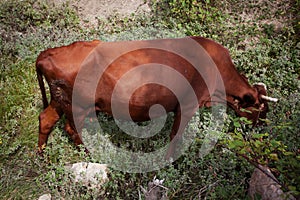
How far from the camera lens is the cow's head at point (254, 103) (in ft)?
17.4

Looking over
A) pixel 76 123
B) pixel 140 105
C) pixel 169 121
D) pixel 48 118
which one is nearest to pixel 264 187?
pixel 140 105

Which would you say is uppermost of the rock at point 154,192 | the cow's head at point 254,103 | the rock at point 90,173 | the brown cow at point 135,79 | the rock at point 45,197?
the brown cow at point 135,79

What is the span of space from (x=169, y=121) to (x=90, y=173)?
1371 mm

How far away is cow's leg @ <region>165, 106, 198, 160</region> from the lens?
5.13 metres

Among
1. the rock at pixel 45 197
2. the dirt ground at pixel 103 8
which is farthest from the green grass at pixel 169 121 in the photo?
the dirt ground at pixel 103 8

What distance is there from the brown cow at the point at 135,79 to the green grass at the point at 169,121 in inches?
15.3

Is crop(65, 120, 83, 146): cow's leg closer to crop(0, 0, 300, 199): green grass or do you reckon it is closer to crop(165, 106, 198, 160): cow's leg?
crop(0, 0, 300, 199): green grass

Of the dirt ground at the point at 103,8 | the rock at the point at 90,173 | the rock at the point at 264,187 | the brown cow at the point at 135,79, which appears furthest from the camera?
the dirt ground at the point at 103,8

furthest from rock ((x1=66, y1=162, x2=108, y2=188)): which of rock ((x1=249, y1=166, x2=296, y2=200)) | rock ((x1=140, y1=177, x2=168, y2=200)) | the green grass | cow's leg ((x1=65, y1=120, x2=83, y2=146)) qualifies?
rock ((x1=249, y1=166, x2=296, y2=200))

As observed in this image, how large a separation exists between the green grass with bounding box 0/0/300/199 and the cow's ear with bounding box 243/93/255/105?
1.05 feet

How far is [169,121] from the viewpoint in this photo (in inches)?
221

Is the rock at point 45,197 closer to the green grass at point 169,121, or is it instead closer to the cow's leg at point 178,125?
the green grass at point 169,121

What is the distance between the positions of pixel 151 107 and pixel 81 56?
105 cm

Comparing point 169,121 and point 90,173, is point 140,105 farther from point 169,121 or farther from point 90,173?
point 90,173
